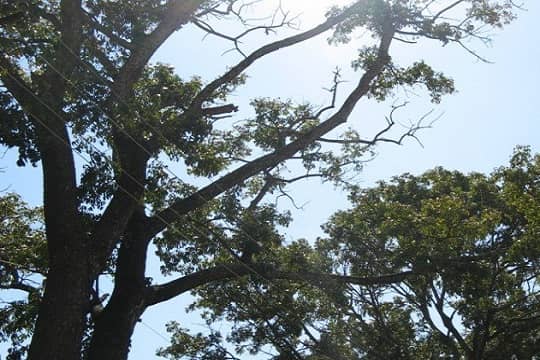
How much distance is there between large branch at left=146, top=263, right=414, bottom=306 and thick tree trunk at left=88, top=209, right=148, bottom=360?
1.11ft

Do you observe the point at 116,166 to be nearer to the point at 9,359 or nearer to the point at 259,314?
the point at 9,359

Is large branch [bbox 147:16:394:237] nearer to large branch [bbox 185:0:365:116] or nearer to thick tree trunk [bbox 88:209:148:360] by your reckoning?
thick tree trunk [bbox 88:209:148:360]

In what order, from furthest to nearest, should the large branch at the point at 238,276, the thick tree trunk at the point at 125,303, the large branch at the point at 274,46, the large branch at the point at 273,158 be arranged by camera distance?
1. the large branch at the point at 274,46
2. the large branch at the point at 238,276
3. the large branch at the point at 273,158
4. the thick tree trunk at the point at 125,303

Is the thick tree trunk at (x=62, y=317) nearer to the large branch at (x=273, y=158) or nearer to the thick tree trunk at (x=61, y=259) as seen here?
the thick tree trunk at (x=61, y=259)

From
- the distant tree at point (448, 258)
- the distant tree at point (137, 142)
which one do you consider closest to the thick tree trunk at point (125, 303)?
the distant tree at point (137, 142)

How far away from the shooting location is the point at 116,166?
9438mm

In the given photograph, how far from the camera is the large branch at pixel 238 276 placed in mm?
10531

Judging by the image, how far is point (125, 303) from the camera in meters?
9.88

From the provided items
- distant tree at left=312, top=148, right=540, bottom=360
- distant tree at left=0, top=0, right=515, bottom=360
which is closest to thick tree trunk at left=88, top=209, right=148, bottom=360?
distant tree at left=0, top=0, right=515, bottom=360

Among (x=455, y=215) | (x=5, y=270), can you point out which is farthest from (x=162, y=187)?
(x=455, y=215)

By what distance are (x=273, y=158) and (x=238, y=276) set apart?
2.21m

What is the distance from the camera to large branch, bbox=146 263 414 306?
10531 millimetres

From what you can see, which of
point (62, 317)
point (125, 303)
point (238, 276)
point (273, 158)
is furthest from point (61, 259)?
point (273, 158)

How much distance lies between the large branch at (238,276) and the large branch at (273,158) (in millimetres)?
974
